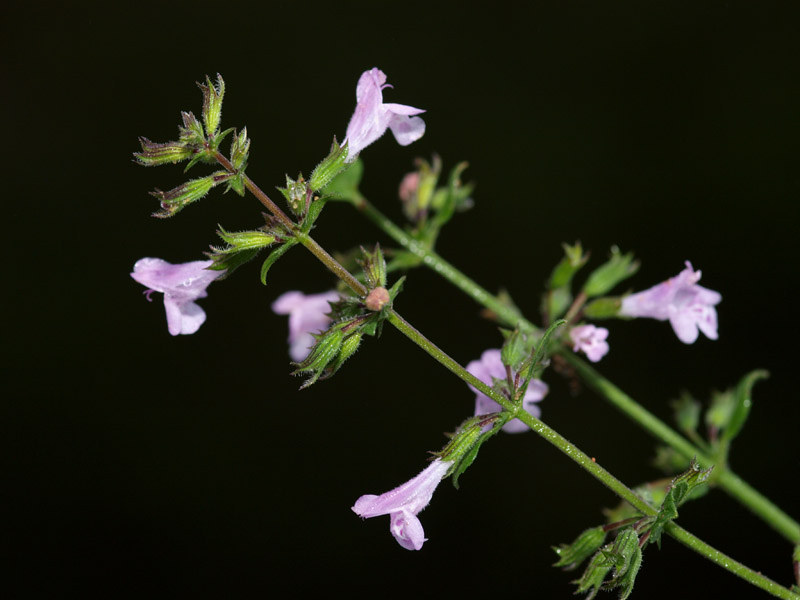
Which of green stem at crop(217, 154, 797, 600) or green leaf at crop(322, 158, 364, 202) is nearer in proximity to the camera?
green stem at crop(217, 154, 797, 600)

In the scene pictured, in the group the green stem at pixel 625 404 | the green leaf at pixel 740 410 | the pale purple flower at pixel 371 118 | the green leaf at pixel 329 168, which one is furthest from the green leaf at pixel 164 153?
the green leaf at pixel 740 410

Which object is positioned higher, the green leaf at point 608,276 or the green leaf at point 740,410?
the green leaf at point 608,276

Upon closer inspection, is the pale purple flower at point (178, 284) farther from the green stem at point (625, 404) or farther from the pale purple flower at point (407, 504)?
the green stem at point (625, 404)

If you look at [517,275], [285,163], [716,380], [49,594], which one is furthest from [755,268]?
[49,594]

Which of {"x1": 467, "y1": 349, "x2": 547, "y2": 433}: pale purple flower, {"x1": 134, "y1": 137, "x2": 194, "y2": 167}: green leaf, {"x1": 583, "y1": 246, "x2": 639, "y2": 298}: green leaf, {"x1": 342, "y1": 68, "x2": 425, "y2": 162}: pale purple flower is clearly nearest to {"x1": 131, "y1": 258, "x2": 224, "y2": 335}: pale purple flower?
{"x1": 134, "y1": 137, "x2": 194, "y2": 167}: green leaf

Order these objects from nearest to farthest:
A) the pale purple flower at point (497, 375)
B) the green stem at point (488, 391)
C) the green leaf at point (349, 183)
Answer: the green stem at point (488, 391) → the pale purple flower at point (497, 375) → the green leaf at point (349, 183)

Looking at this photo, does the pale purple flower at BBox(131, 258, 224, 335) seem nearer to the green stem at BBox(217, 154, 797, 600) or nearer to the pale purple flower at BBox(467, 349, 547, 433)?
the green stem at BBox(217, 154, 797, 600)

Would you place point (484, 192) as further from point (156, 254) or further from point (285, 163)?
point (156, 254)

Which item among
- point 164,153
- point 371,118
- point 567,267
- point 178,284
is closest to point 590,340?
point 567,267

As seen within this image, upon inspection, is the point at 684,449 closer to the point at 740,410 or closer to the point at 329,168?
the point at 740,410
